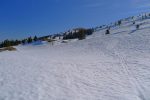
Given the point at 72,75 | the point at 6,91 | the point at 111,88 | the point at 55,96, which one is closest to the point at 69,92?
the point at 55,96

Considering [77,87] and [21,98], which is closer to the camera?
[21,98]

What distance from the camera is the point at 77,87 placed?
10297mm

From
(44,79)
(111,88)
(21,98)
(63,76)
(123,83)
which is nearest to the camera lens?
(21,98)

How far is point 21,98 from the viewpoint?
28.0 ft

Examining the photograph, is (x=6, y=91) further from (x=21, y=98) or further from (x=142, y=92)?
(x=142, y=92)

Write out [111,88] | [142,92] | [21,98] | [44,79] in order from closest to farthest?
1. [21,98]
2. [142,92]
3. [111,88]
4. [44,79]

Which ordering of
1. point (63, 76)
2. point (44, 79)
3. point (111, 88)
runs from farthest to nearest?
point (63, 76)
point (44, 79)
point (111, 88)

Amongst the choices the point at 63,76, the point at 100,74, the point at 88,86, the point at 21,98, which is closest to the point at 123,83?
the point at 88,86

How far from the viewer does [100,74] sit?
13422mm

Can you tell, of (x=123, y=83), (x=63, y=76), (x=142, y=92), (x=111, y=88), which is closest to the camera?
(x=142, y=92)

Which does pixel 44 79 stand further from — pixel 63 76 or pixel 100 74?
pixel 100 74

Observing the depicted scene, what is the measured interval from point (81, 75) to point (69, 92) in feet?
12.2

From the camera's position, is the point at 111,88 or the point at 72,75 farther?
the point at 72,75

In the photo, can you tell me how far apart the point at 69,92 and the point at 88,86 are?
56.3 inches
